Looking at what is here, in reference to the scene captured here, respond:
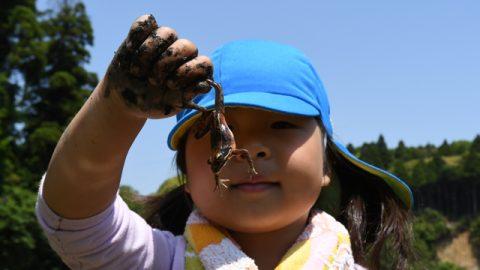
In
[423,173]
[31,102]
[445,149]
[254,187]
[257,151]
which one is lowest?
[445,149]

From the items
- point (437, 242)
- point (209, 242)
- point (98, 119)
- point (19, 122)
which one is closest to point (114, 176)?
point (98, 119)

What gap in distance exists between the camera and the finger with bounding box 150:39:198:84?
1226 mm

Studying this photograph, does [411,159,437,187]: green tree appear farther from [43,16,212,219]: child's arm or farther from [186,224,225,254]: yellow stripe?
[43,16,212,219]: child's arm

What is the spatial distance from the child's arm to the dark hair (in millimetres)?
721

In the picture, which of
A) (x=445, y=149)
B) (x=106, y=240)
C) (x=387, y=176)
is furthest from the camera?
(x=445, y=149)

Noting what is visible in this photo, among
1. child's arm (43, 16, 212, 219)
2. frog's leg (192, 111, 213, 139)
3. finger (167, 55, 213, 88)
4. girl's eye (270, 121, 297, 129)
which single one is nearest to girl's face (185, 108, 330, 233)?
girl's eye (270, 121, 297, 129)

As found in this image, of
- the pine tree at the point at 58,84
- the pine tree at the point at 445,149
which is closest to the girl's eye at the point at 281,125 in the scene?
the pine tree at the point at 58,84

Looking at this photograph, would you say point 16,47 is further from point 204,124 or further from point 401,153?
point 401,153

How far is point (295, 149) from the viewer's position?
1860 millimetres

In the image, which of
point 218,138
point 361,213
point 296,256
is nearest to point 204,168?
point 296,256

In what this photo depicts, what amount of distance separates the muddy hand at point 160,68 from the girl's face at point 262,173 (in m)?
0.53

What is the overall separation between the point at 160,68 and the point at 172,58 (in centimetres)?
3

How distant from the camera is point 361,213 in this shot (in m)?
2.45

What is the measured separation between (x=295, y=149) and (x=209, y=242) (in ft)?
1.25
